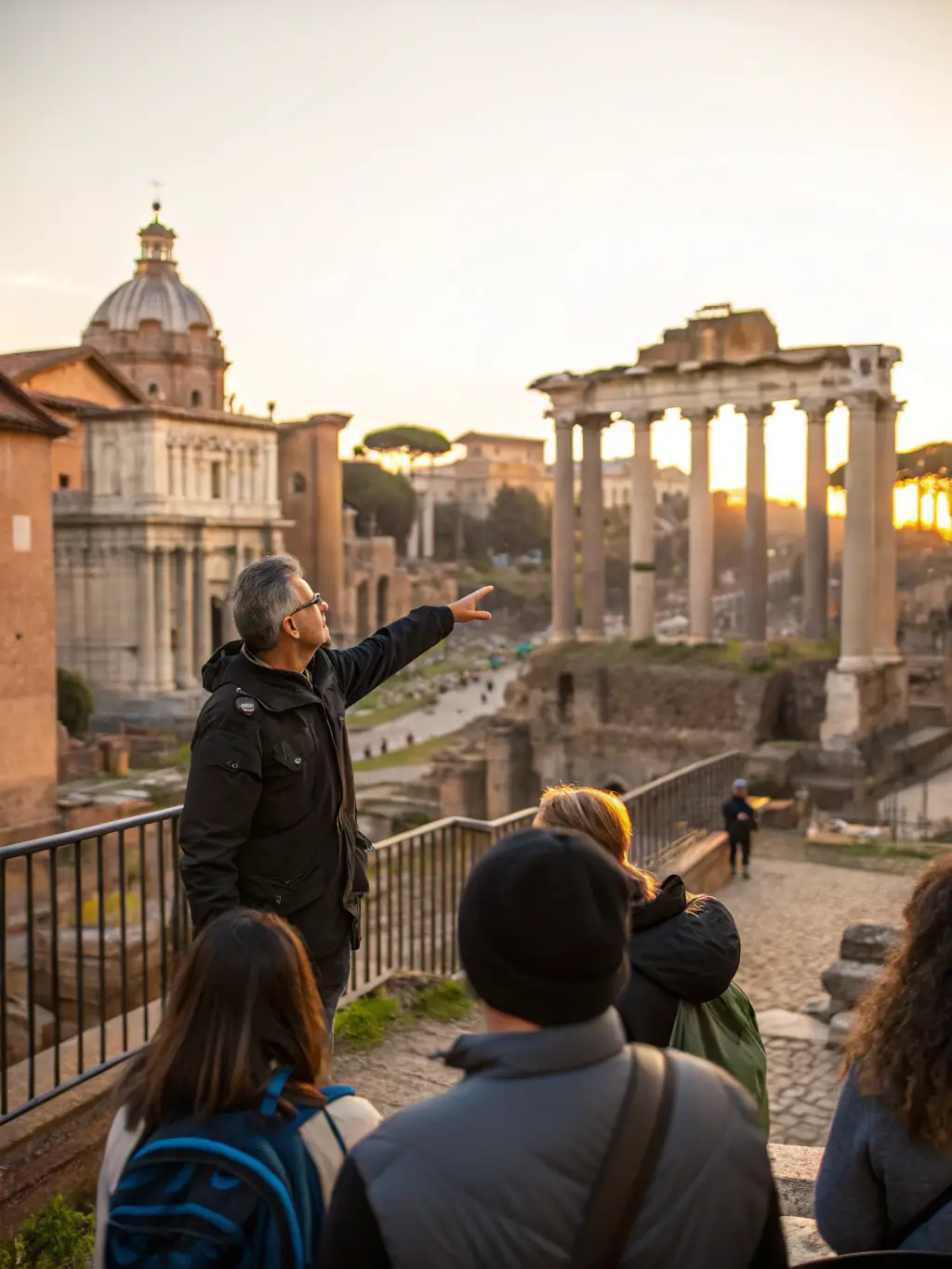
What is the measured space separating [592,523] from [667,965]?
73.7 feet

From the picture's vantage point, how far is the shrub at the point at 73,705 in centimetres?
3136

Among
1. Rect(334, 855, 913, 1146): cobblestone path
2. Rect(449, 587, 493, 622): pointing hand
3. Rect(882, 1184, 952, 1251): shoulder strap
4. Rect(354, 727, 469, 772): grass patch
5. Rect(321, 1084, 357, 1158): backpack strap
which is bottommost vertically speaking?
Rect(354, 727, 469, 772): grass patch

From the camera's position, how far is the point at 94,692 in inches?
1629

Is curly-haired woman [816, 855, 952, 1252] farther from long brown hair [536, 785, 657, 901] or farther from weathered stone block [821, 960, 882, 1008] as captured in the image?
weathered stone block [821, 960, 882, 1008]

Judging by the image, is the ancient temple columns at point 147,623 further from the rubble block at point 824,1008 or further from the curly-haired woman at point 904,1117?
the curly-haired woman at point 904,1117

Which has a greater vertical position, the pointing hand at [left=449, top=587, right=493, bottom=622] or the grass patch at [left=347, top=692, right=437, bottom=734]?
the pointing hand at [left=449, top=587, right=493, bottom=622]

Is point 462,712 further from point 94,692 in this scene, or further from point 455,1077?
point 455,1077

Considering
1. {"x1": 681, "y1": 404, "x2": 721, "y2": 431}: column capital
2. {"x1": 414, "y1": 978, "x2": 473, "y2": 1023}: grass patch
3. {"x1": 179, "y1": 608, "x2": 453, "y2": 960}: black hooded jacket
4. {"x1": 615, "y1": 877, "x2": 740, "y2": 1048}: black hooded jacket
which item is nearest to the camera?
{"x1": 615, "y1": 877, "x2": 740, "y2": 1048}: black hooded jacket

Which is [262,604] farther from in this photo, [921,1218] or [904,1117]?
[921,1218]

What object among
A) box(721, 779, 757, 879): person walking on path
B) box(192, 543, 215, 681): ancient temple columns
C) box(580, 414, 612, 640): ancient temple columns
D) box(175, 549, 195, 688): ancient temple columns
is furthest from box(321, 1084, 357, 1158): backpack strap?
box(192, 543, 215, 681): ancient temple columns

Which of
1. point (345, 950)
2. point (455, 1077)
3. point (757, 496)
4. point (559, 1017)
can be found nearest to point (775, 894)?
point (455, 1077)

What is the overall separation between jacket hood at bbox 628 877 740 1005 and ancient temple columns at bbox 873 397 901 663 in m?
20.3

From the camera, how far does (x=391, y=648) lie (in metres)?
4.32

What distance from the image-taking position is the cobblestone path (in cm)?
568
